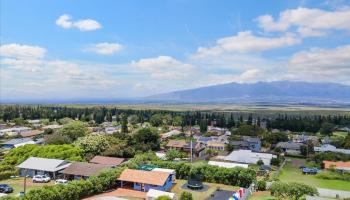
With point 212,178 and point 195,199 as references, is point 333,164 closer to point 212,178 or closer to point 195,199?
point 212,178

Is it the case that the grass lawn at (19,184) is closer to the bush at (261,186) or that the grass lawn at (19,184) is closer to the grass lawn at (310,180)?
the bush at (261,186)

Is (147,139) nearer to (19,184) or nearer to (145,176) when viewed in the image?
(145,176)

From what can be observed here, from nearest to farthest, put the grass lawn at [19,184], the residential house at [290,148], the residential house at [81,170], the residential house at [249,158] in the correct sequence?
the grass lawn at [19,184]
the residential house at [81,170]
the residential house at [249,158]
the residential house at [290,148]

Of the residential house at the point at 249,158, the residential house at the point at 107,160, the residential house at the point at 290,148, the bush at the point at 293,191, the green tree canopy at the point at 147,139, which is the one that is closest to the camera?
the bush at the point at 293,191

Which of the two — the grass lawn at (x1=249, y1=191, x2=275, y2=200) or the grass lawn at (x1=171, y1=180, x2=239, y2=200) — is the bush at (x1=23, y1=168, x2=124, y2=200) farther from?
the grass lawn at (x1=249, y1=191, x2=275, y2=200)

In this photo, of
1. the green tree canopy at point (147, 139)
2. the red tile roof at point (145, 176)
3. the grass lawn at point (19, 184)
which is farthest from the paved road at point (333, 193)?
the green tree canopy at point (147, 139)

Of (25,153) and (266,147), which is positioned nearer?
(25,153)

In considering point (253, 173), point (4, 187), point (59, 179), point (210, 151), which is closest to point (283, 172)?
point (253, 173)

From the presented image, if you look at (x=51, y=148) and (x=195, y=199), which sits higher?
(x=51, y=148)
